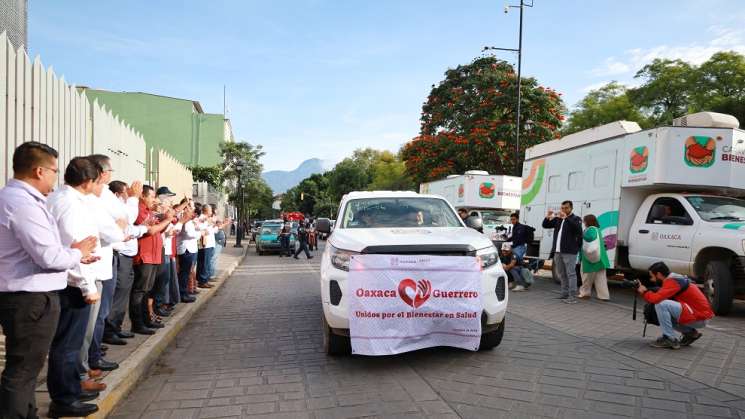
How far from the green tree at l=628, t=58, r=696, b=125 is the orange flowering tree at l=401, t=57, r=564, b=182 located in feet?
42.3

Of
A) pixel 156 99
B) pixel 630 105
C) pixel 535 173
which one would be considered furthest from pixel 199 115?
pixel 535 173

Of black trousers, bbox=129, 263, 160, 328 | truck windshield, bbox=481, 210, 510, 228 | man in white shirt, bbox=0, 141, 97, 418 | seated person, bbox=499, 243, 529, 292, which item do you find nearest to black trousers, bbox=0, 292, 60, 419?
man in white shirt, bbox=0, 141, 97, 418

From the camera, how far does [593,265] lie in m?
9.96

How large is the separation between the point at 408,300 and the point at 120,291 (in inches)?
125

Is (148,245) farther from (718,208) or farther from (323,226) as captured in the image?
(718,208)

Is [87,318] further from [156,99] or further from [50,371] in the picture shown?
[156,99]

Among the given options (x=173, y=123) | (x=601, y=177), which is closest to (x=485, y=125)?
(x=601, y=177)

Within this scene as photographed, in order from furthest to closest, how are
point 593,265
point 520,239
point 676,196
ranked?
1. point 520,239
2. point 593,265
3. point 676,196

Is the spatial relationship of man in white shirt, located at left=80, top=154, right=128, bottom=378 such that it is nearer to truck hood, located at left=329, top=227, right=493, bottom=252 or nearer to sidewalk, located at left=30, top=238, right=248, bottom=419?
sidewalk, located at left=30, top=238, right=248, bottom=419

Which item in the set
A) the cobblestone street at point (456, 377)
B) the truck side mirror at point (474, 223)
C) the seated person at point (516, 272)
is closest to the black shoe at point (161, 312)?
the cobblestone street at point (456, 377)

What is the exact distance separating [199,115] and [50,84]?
49.8 meters

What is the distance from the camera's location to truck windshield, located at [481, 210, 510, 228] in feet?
57.6

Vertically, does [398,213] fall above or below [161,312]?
above

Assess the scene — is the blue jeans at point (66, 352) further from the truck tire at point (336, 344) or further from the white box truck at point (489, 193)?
the white box truck at point (489, 193)
